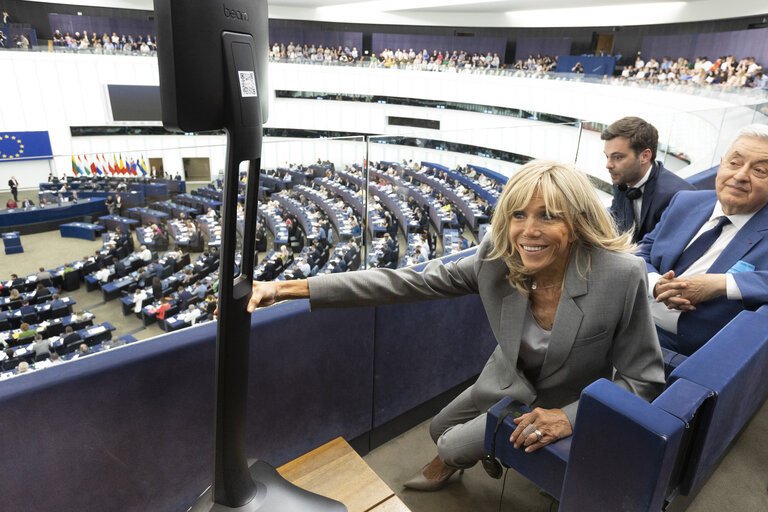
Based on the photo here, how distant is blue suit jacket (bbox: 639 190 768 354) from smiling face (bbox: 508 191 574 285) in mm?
667

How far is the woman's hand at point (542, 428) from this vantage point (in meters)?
1.27

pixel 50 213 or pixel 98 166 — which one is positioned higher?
pixel 98 166

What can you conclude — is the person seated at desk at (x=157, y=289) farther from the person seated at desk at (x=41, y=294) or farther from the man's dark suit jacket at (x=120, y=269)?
the person seated at desk at (x=41, y=294)

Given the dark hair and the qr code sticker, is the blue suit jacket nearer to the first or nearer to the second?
the dark hair

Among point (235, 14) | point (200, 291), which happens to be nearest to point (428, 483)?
point (235, 14)

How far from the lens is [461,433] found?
1.55 m

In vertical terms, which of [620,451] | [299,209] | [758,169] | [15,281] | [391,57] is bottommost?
[15,281]

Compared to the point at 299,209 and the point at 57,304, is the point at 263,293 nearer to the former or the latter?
the point at 299,209

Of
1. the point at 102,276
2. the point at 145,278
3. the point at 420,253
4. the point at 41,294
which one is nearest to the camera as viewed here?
the point at 420,253

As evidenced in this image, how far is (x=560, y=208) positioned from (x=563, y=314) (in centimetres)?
28

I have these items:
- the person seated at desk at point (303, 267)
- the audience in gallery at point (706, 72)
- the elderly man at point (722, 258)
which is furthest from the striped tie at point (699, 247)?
the audience in gallery at point (706, 72)

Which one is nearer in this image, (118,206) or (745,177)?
(745,177)

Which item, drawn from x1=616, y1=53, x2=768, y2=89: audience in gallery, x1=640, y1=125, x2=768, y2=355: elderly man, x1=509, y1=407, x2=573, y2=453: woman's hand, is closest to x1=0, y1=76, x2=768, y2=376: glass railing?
x1=640, y1=125, x2=768, y2=355: elderly man

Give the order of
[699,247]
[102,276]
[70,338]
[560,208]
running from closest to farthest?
[560,208] < [699,247] < [70,338] < [102,276]
